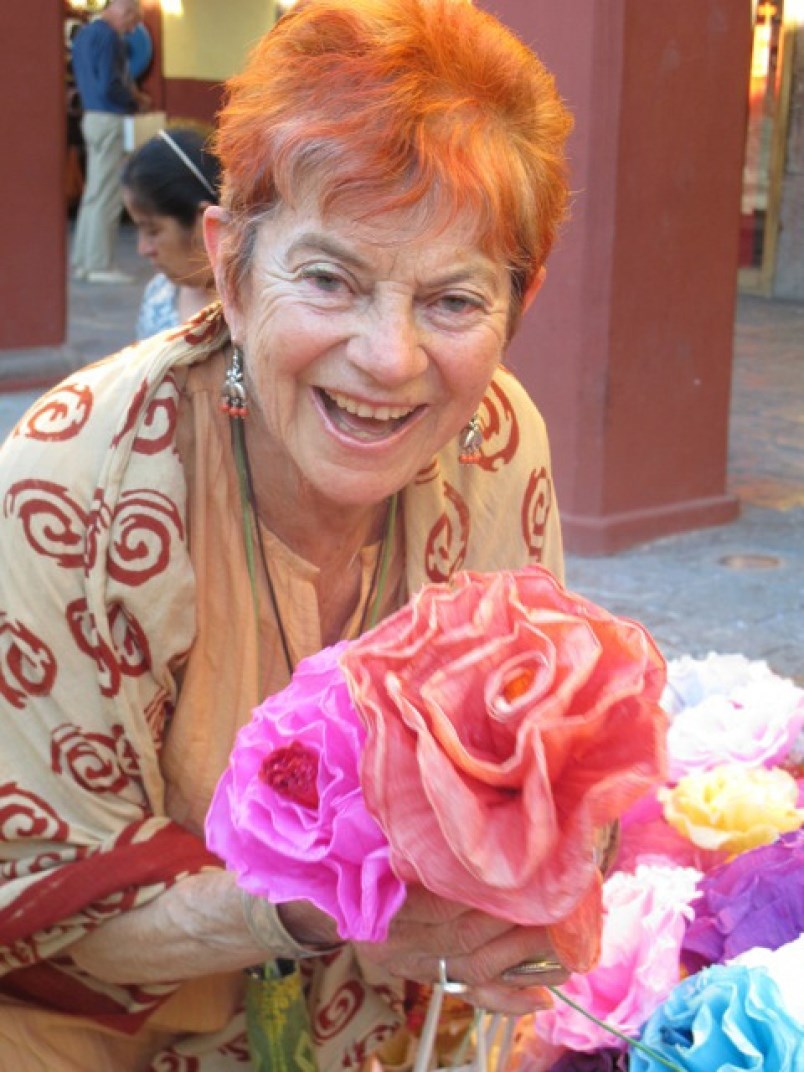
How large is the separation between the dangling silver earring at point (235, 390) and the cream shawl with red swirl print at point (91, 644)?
0.22 ft

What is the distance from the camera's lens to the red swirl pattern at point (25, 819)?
2.01 meters

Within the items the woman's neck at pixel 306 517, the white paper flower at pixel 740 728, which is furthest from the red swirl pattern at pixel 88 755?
the white paper flower at pixel 740 728

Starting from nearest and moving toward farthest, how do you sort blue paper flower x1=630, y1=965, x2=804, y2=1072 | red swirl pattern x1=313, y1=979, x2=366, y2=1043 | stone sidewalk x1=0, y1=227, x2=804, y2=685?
blue paper flower x1=630, y1=965, x2=804, y2=1072
red swirl pattern x1=313, y1=979, x2=366, y2=1043
stone sidewalk x1=0, y1=227, x2=804, y2=685

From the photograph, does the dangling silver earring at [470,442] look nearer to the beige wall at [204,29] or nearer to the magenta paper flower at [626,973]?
the magenta paper flower at [626,973]

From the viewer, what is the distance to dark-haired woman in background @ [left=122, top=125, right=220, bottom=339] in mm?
4895

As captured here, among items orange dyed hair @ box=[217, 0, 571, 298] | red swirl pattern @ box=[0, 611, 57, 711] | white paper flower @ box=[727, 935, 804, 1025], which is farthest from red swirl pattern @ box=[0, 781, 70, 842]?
white paper flower @ box=[727, 935, 804, 1025]

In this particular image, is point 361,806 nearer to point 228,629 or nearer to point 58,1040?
point 228,629

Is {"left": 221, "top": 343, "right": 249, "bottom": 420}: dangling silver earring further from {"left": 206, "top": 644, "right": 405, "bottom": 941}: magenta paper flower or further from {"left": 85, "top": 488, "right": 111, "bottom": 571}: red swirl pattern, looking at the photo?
{"left": 206, "top": 644, "right": 405, "bottom": 941}: magenta paper flower

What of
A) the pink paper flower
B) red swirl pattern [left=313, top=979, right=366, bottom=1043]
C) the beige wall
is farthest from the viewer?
the beige wall

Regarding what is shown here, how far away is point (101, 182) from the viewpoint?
43.6ft

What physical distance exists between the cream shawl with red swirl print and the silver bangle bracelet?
0.61 feet

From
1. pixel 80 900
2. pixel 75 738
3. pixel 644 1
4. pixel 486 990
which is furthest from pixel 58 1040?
pixel 644 1

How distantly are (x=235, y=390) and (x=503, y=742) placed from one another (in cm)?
73

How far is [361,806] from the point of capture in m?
1.51
